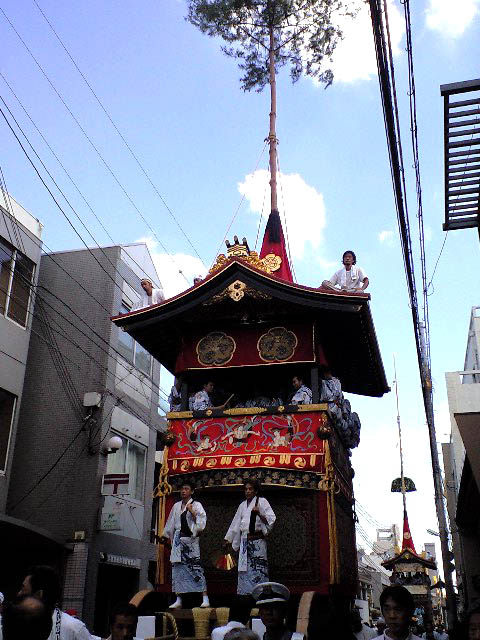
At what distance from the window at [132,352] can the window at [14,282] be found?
244 cm

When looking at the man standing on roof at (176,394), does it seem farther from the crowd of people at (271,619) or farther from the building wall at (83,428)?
the crowd of people at (271,619)

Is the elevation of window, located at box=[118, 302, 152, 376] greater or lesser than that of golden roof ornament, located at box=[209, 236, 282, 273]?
greater

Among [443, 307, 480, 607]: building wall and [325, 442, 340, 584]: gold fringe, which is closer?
[325, 442, 340, 584]: gold fringe

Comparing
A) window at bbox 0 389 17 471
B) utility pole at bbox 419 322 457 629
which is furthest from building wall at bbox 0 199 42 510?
utility pole at bbox 419 322 457 629

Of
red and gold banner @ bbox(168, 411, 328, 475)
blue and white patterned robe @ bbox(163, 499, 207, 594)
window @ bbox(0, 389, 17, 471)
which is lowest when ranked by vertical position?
blue and white patterned robe @ bbox(163, 499, 207, 594)

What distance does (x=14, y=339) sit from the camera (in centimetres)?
1432

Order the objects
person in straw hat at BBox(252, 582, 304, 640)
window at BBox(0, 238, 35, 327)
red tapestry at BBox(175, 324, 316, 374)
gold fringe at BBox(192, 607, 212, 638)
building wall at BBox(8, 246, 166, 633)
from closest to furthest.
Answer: person in straw hat at BBox(252, 582, 304, 640)
gold fringe at BBox(192, 607, 212, 638)
red tapestry at BBox(175, 324, 316, 374)
building wall at BBox(8, 246, 166, 633)
window at BBox(0, 238, 35, 327)

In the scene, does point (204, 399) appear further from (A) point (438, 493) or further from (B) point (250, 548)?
(A) point (438, 493)

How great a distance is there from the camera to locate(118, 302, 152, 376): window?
1645cm

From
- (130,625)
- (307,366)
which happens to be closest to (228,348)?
(307,366)

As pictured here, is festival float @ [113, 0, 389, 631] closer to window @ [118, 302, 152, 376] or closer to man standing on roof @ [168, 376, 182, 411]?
man standing on roof @ [168, 376, 182, 411]

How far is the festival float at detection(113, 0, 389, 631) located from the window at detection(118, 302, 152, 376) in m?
5.24

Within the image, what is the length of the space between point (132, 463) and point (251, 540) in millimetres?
9141

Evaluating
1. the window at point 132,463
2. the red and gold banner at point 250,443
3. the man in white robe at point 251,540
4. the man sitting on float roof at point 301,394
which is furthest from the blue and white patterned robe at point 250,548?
the window at point 132,463
